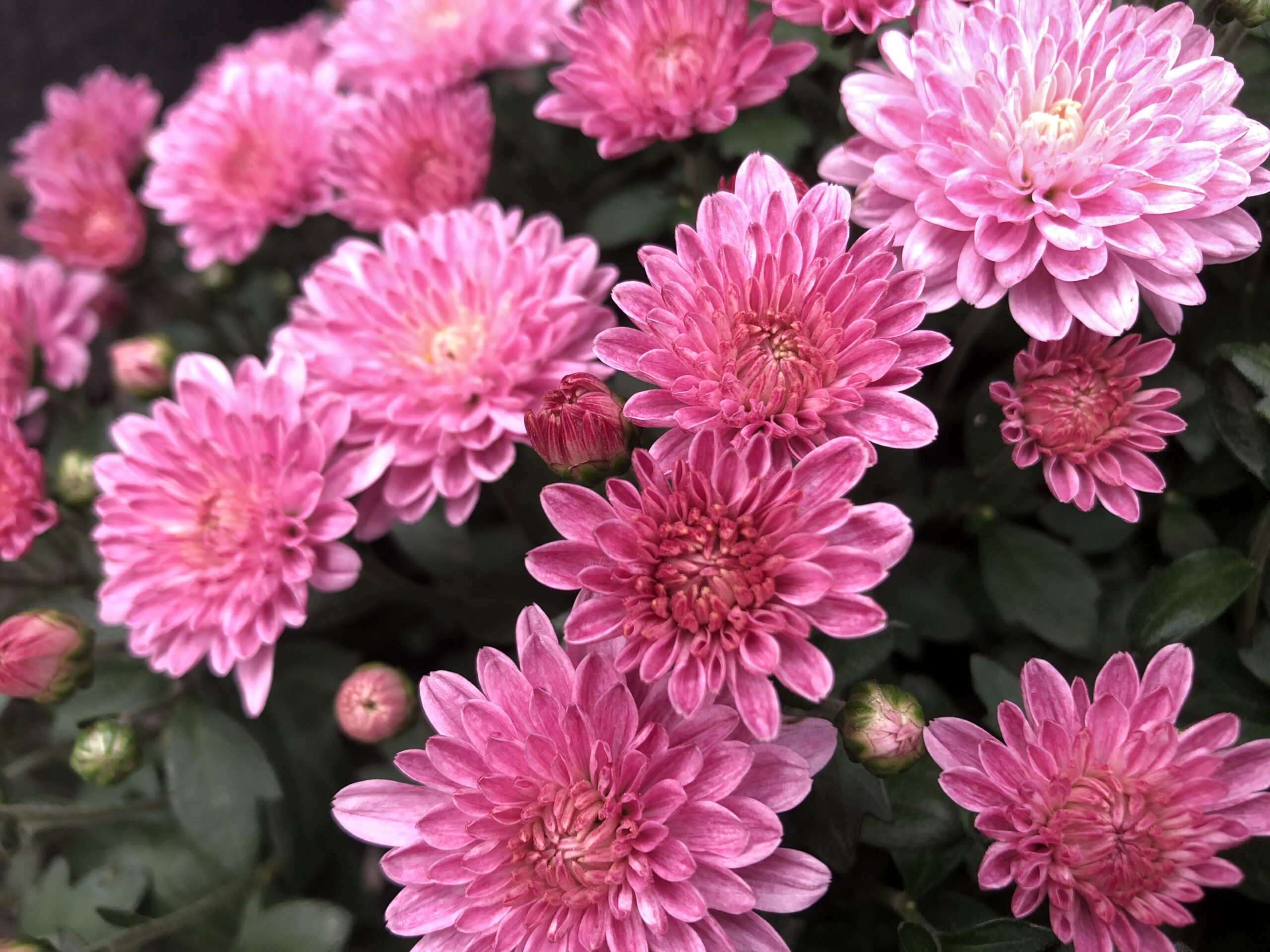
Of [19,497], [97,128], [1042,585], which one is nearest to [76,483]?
[19,497]

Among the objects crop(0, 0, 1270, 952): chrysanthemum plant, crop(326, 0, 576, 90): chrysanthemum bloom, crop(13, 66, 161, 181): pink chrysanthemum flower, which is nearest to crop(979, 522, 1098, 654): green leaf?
crop(0, 0, 1270, 952): chrysanthemum plant

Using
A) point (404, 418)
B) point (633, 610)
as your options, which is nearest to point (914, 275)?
point (633, 610)

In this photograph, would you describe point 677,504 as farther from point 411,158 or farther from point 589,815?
point 411,158

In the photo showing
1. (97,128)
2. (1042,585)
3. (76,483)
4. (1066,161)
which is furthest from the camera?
(97,128)

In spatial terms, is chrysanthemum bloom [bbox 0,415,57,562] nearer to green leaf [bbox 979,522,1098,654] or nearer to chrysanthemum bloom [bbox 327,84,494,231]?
chrysanthemum bloom [bbox 327,84,494,231]

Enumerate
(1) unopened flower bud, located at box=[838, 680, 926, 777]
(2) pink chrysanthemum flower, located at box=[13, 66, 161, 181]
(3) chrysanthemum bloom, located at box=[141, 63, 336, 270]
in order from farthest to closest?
1. (2) pink chrysanthemum flower, located at box=[13, 66, 161, 181]
2. (3) chrysanthemum bloom, located at box=[141, 63, 336, 270]
3. (1) unopened flower bud, located at box=[838, 680, 926, 777]

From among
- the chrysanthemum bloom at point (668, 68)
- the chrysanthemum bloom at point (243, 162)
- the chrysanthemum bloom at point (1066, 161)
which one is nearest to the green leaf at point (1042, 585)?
the chrysanthemum bloom at point (1066, 161)

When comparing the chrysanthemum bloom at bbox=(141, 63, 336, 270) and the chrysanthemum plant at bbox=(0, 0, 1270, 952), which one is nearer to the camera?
the chrysanthemum plant at bbox=(0, 0, 1270, 952)
